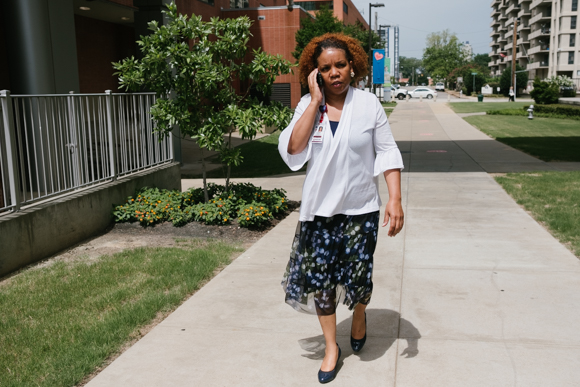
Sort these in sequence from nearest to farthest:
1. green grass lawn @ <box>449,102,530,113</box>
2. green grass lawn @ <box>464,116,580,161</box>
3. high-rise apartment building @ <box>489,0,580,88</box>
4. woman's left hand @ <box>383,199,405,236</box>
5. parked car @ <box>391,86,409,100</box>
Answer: woman's left hand @ <box>383,199,405,236</box>, green grass lawn @ <box>464,116,580,161</box>, green grass lawn @ <box>449,102,530,113</box>, parked car @ <box>391,86,409,100</box>, high-rise apartment building @ <box>489,0,580,88</box>

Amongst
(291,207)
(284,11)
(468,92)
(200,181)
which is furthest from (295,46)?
(468,92)

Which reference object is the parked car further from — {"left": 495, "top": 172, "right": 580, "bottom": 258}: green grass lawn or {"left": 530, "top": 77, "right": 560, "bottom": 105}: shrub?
{"left": 495, "top": 172, "right": 580, "bottom": 258}: green grass lawn

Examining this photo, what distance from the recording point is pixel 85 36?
1766 cm

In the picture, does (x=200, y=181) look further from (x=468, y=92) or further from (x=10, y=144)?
(x=468, y=92)

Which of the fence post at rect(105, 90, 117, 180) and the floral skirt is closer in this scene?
the floral skirt

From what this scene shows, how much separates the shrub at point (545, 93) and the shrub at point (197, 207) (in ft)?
115

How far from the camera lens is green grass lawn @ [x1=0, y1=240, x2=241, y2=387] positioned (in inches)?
145

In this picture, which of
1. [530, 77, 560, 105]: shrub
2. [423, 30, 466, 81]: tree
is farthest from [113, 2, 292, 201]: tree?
[423, 30, 466, 81]: tree

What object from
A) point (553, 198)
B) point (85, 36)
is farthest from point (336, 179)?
point (85, 36)

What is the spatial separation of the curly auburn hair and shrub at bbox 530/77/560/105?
3859 centimetres

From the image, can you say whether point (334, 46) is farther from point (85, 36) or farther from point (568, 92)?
point (568, 92)

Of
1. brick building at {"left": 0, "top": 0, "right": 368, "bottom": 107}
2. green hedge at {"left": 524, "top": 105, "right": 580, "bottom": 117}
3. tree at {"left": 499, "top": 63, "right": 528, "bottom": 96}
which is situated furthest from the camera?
tree at {"left": 499, "top": 63, "right": 528, "bottom": 96}

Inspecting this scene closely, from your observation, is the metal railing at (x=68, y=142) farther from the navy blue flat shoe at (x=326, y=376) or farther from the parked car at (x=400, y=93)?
the parked car at (x=400, y=93)

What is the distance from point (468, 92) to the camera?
285 ft
